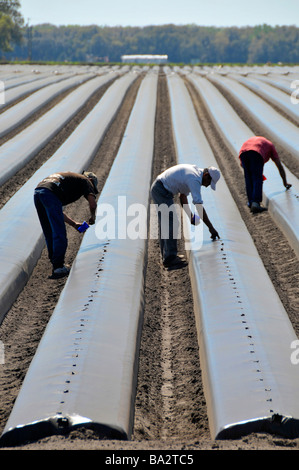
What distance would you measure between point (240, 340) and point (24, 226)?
3.30 m

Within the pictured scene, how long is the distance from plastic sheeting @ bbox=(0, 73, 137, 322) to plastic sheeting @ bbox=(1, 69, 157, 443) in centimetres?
58

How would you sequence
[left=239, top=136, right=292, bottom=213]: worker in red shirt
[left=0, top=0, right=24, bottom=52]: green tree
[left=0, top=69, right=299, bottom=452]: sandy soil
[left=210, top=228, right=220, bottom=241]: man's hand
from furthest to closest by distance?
[left=0, top=0, right=24, bottom=52]: green tree, [left=239, top=136, right=292, bottom=213]: worker in red shirt, [left=210, top=228, right=220, bottom=241]: man's hand, [left=0, top=69, right=299, bottom=452]: sandy soil

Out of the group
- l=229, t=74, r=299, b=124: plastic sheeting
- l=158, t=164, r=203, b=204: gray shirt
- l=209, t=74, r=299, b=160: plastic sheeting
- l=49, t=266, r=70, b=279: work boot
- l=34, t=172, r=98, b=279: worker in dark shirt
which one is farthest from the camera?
l=229, t=74, r=299, b=124: plastic sheeting

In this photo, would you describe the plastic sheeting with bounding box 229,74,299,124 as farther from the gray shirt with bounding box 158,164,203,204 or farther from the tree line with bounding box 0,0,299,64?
the tree line with bounding box 0,0,299,64

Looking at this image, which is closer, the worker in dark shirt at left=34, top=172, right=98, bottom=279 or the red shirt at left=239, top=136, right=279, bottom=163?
the worker in dark shirt at left=34, top=172, right=98, bottom=279

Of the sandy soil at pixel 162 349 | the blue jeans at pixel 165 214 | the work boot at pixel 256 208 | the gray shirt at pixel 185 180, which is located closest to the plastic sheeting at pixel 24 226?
the sandy soil at pixel 162 349

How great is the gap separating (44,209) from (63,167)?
11.1ft

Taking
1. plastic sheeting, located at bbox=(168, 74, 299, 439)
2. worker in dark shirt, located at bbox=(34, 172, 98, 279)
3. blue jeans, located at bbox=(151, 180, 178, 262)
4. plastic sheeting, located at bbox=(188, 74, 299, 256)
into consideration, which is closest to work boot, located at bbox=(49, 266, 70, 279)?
worker in dark shirt, located at bbox=(34, 172, 98, 279)

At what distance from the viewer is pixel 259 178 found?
6.91 m

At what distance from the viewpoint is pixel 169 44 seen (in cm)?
12288

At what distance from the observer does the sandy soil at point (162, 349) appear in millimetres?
2926

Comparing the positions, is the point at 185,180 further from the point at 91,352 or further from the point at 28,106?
the point at 28,106

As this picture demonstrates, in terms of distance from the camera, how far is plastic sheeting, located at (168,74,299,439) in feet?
10.1

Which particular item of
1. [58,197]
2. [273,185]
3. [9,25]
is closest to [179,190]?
[58,197]
